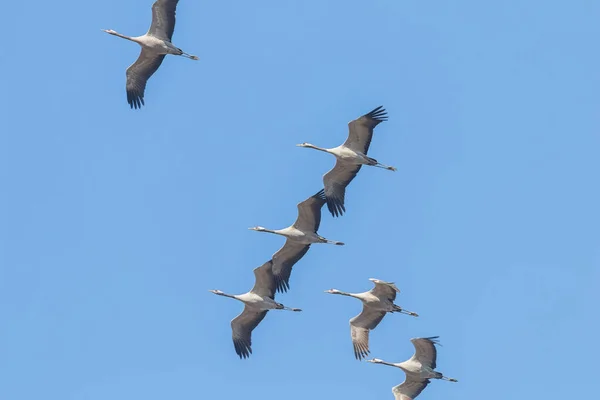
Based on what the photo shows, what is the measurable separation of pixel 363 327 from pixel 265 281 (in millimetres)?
3893

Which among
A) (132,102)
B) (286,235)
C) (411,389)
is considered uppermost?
(132,102)

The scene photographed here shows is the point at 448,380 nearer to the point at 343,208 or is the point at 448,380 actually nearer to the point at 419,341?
the point at 419,341

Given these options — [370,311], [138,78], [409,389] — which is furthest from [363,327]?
[138,78]

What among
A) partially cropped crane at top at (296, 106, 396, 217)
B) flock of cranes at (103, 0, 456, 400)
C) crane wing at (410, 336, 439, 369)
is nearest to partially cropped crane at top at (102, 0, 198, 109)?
flock of cranes at (103, 0, 456, 400)

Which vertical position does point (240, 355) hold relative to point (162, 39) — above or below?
below

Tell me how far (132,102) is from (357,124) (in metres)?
8.09

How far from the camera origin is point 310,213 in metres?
70.9

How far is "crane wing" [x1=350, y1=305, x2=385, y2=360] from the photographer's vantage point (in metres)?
72.1

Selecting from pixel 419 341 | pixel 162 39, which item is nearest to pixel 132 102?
pixel 162 39

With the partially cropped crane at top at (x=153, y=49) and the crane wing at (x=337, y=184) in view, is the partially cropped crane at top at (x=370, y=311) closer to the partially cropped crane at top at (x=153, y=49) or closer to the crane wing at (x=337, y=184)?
the crane wing at (x=337, y=184)

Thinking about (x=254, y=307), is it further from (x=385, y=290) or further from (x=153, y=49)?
(x=153, y=49)

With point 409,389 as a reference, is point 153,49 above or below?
above

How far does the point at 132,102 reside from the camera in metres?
71.9

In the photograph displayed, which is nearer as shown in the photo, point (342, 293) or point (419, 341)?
point (419, 341)
